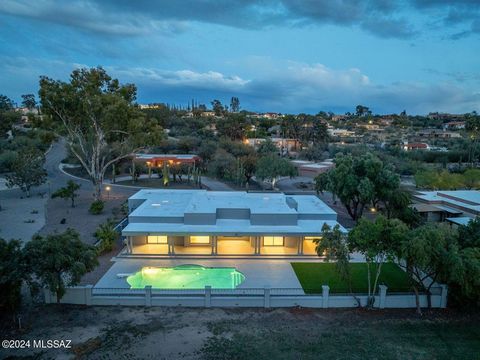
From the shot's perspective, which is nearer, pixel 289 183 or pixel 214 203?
pixel 214 203

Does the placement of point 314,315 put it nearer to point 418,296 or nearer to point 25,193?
point 418,296

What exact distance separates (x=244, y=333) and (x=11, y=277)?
1016cm

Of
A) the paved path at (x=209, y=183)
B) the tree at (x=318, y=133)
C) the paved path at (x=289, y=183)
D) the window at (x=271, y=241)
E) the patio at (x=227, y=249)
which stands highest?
the tree at (x=318, y=133)

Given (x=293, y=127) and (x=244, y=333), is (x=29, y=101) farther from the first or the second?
(x=244, y=333)

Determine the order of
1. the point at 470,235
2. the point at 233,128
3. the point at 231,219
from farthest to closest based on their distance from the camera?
the point at 233,128
the point at 231,219
the point at 470,235

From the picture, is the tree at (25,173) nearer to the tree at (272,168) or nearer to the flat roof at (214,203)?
the flat roof at (214,203)

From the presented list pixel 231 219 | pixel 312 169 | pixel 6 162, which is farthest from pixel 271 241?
pixel 6 162

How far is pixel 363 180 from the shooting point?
2945 cm

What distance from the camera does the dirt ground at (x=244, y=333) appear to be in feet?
46.2

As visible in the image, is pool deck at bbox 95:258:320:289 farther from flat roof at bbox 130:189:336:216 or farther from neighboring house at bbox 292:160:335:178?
neighboring house at bbox 292:160:335:178

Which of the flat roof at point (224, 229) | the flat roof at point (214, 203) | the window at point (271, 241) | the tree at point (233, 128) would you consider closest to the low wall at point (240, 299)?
the flat roof at point (224, 229)

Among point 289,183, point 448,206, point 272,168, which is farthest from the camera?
point 289,183

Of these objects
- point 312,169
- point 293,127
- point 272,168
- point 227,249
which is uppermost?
point 293,127

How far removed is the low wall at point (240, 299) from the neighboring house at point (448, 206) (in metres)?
14.2
